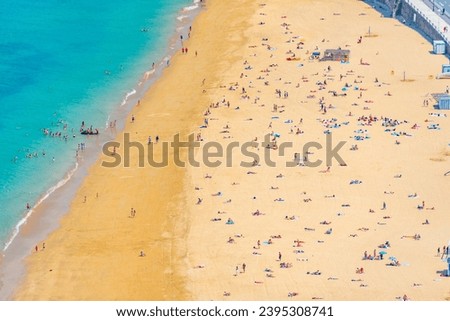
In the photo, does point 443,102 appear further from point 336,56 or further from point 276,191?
point 276,191

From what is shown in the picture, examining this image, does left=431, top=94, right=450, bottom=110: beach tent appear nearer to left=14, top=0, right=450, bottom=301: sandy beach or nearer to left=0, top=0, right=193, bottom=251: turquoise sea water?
left=14, top=0, right=450, bottom=301: sandy beach

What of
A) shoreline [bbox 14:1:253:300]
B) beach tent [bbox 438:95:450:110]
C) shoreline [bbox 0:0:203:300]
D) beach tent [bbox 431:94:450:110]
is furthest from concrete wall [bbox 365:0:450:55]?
shoreline [bbox 0:0:203:300]

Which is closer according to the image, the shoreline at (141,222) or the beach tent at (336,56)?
the shoreline at (141,222)

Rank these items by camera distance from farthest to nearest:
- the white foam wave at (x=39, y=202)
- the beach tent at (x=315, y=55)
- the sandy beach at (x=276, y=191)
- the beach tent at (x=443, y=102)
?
1. the beach tent at (x=315, y=55)
2. the beach tent at (x=443, y=102)
3. the white foam wave at (x=39, y=202)
4. the sandy beach at (x=276, y=191)

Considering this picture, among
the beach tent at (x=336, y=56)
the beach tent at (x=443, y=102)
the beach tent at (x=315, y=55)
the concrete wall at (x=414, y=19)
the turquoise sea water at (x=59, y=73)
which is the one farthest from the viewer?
the concrete wall at (x=414, y=19)

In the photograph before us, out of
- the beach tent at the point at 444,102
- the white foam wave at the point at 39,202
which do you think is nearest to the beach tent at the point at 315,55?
the beach tent at the point at 444,102

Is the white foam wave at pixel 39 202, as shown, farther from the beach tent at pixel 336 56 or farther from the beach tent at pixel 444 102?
the beach tent at pixel 444 102
